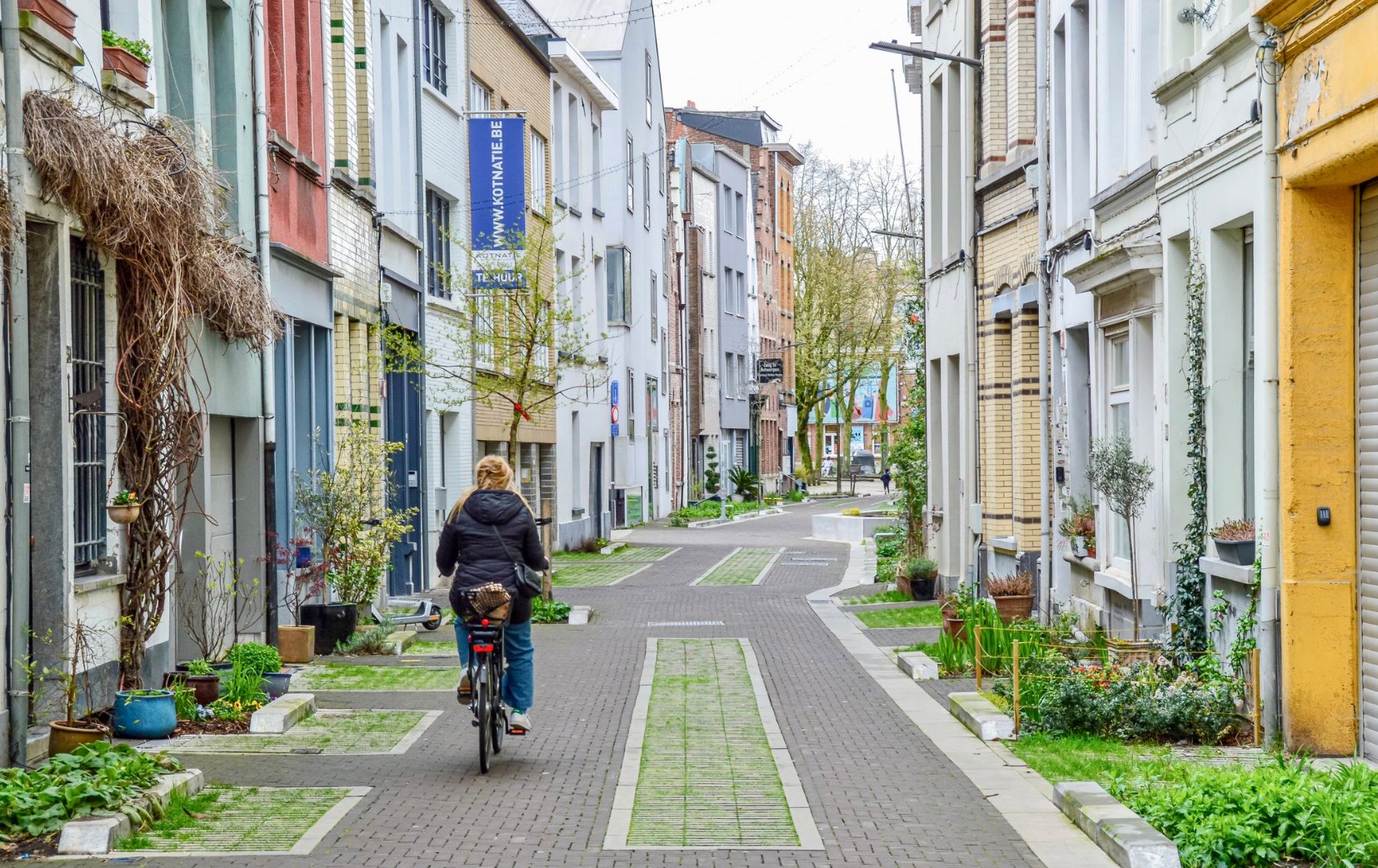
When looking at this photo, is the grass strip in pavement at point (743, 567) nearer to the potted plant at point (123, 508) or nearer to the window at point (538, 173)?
the window at point (538, 173)

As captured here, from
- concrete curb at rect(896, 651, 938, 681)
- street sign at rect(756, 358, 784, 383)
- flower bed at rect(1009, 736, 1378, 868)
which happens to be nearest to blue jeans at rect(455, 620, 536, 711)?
flower bed at rect(1009, 736, 1378, 868)

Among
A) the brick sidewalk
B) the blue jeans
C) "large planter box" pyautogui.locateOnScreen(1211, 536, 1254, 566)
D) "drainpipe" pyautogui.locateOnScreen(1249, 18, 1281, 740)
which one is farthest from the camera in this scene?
"large planter box" pyautogui.locateOnScreen(1211, 536, 1254, 566)

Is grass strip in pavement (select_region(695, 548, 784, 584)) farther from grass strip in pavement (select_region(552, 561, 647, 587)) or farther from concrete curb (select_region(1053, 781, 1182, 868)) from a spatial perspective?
concrete curb (select_region(1053, 781, 1182, 868))

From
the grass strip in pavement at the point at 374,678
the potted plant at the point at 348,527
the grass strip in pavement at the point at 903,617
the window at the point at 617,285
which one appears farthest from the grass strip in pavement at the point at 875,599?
the window at the point at 617,285

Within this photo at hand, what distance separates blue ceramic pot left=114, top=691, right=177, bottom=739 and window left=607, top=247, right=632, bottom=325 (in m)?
30.5

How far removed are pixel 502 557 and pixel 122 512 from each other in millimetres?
2510

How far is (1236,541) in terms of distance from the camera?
34.6 ft

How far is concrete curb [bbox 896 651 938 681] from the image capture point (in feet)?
45.1

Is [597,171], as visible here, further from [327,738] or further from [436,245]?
[327,738]

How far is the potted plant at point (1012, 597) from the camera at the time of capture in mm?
16516

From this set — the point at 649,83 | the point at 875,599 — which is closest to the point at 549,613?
the point at 875,599

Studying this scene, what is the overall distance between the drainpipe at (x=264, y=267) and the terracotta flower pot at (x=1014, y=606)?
6889 millimetres

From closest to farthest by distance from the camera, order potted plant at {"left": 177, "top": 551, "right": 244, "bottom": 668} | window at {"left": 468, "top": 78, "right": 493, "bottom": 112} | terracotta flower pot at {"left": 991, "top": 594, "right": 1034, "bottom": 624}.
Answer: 1. potted plant at {"left": 177, "top": 551, "right": 244, "bottom": 668}
2. terracotta flower pot at {"left": 991, "top": 594, "right": 1034, "bottom": 624}
3. window at {"left": 468, "top": 78, "right": 493, "bottom": 112}

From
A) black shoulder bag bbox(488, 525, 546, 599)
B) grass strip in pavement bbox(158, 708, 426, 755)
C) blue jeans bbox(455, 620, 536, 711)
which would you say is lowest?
grass strip in pavement bbox(158, 708, 426, 755)
